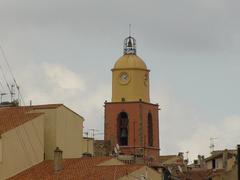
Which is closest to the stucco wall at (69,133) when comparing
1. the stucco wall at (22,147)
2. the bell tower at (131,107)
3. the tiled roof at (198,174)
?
the stucco wall at (22,147)

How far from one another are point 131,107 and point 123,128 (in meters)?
2.68

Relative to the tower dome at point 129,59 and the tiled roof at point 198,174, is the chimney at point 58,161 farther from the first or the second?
the tower dome at point 129,59

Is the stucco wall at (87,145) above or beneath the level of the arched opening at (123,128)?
beneath

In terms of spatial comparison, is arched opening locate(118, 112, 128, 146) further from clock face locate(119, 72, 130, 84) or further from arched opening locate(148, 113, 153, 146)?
clock face locate(119, 72, 130, 84)

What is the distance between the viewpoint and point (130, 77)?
4879 inches

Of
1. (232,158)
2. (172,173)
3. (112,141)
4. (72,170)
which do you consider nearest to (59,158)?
(72,170)

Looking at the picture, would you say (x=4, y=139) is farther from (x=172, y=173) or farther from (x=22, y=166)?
(x=172, y=173)

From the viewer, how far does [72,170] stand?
77750mm

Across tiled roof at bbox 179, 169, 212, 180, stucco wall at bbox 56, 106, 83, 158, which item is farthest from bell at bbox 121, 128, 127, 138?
stucco wall at bbox 56, 106, 83, 158

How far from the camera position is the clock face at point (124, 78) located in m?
124

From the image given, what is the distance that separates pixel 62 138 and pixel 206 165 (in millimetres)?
26809

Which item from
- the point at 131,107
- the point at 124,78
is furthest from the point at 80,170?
the point at 124,78

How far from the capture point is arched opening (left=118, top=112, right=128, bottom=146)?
123419 millimetres

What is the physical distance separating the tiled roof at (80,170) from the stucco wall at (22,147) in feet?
1.95
